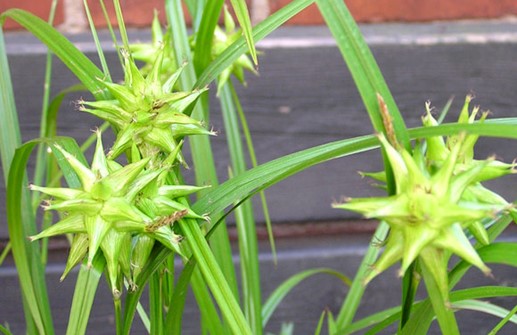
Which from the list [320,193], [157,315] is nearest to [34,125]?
[320,193]

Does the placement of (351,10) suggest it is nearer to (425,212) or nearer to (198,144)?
(198,144)

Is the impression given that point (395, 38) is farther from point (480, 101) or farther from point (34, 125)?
point (34, 125)

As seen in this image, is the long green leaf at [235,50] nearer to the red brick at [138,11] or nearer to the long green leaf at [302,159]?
the long green leaf at [302,159]

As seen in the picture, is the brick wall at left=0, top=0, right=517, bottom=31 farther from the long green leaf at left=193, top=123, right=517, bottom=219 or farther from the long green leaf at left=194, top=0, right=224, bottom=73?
the long green leaf at left=193, top=123, right=517, bottom=219


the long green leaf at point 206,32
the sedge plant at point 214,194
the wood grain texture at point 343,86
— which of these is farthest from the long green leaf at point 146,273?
the wood grain texture at point 343,86

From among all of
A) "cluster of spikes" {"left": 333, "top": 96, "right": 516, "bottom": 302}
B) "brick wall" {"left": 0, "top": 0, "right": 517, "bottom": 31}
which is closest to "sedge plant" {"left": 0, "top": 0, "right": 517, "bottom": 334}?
"cluster of spikes" {"left": 333, "top": 96, "right": 516, "bottom": 302}

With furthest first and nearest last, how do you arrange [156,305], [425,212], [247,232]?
1. [247,232]
2. [156,305]
3. [425,212]

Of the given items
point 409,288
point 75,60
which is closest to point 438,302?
point 409,288
